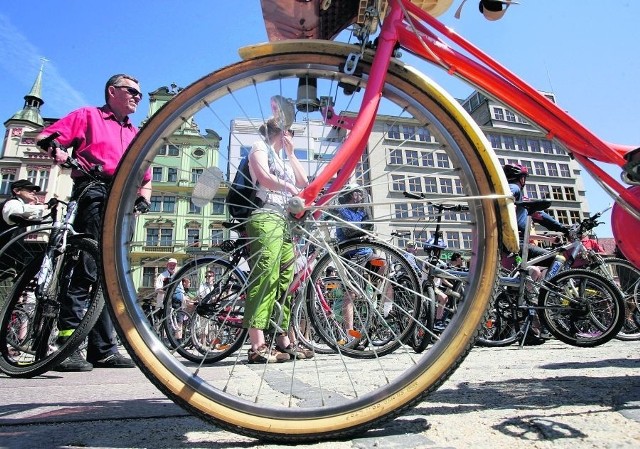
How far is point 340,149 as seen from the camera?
4.44ft

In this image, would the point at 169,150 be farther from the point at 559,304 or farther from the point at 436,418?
Result: the point at 559,304

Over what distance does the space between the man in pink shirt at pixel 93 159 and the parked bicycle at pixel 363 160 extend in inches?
64.0

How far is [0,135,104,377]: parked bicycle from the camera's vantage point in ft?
8.61

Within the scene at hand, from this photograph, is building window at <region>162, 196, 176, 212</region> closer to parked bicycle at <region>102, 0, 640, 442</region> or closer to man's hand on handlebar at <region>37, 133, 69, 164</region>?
parked bicycle at <region>102, 0, 640, 442</region>

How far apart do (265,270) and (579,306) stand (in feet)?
12.4

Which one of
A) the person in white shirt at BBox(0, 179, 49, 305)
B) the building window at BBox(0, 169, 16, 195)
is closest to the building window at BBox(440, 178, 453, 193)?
the person in white shirt at BBox(0, 179, 49, 305)

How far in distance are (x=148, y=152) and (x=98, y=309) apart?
154 cm

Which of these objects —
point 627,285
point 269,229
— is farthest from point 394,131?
point 627,285

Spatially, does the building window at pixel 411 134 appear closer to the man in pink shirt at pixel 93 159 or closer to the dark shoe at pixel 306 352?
the man in pink shirt at pixel 93 159

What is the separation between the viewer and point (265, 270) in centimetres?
206

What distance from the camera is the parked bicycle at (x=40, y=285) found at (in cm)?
262

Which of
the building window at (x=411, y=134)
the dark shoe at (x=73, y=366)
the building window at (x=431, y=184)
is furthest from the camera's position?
the dark shoe at (x=73, y=366)

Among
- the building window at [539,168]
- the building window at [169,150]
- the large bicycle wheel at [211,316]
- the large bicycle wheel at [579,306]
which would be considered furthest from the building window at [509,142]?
the building window at [169,150]

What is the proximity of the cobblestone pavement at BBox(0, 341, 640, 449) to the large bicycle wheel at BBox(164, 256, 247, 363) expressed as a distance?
126 centimetres
